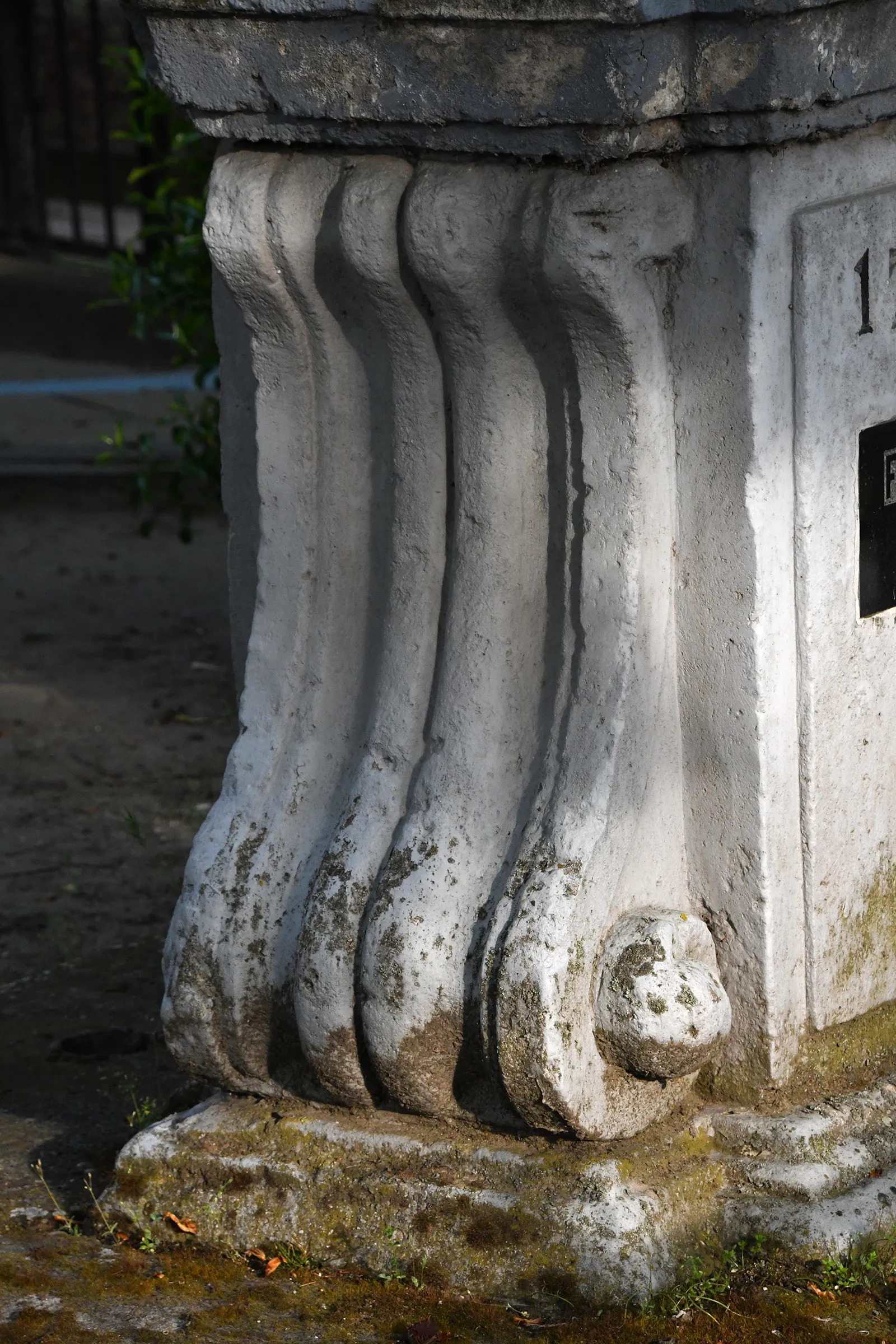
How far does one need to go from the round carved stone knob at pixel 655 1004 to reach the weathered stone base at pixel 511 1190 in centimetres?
13

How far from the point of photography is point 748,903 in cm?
237

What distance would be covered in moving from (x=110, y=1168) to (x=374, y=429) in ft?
3.74

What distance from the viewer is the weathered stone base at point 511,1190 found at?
227 cm

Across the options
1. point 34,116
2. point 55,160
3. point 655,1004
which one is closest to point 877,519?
Result: point 655,1004

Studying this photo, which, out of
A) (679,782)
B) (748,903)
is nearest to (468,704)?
(679,782)

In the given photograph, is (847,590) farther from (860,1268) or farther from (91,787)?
(91,787)

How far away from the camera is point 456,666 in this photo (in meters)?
2.39

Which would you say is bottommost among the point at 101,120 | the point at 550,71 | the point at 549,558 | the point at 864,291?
the point at 549,558

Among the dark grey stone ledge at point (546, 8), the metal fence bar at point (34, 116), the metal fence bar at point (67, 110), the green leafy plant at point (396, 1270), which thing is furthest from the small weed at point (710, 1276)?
the metal fence bar at point (34, 116)

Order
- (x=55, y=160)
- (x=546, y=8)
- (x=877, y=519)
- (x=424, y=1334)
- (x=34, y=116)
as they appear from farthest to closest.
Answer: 1. (x=55, y=160)
2. (x=34, y=116)
3. (x=877, y=519)
4. (x=424, y=1334)
5. (x=546, y=8)

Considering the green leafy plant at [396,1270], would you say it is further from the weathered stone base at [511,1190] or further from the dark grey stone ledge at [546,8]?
the dark grey stone ledge at [546,8]

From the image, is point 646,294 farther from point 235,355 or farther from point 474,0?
point 235,355

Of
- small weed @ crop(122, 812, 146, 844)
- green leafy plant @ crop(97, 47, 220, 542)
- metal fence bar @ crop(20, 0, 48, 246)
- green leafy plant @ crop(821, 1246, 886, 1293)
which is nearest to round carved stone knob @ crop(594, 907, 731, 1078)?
green leafy plant @ crop(821, 1246, 886, 1293)

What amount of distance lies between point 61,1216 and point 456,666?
37.1 inches
